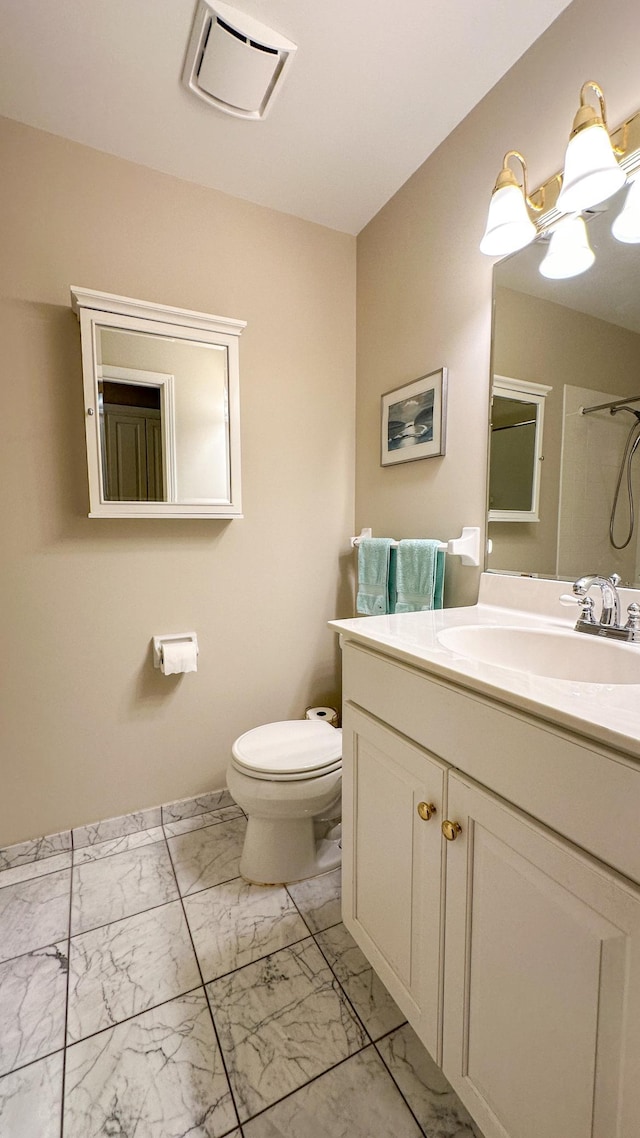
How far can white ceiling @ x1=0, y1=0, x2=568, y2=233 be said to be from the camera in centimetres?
108

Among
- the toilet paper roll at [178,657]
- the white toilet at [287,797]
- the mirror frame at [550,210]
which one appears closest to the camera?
the mirror frame at [550,210]

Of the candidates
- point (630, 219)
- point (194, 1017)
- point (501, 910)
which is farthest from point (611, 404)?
point (194, 1017)

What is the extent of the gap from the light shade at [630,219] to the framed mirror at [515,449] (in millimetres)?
320

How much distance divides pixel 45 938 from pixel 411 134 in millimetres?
2584

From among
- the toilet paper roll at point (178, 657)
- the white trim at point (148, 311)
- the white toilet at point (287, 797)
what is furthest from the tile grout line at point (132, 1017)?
the white trim at point (148, 311)

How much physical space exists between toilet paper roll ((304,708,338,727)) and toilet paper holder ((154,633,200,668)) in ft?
1.79

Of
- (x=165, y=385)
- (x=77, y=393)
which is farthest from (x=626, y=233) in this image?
(x=77, y=393)

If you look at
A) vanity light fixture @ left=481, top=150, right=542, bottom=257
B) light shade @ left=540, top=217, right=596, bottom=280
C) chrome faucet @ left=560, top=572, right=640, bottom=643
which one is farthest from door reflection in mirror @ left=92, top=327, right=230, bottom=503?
chrome faucet @ left=560, top=572, right=640, bottom=643

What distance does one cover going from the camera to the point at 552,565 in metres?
1.15

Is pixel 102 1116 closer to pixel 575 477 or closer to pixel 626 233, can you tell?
pixel 575 477

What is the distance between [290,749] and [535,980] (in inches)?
34.6

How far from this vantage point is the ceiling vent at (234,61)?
42.3 inches

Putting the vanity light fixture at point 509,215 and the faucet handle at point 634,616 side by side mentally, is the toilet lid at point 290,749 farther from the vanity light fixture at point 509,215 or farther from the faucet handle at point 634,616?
the vanity light fixture at point 509,215

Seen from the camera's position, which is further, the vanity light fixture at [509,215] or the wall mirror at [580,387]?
the vanity light fixture at [509,215]
